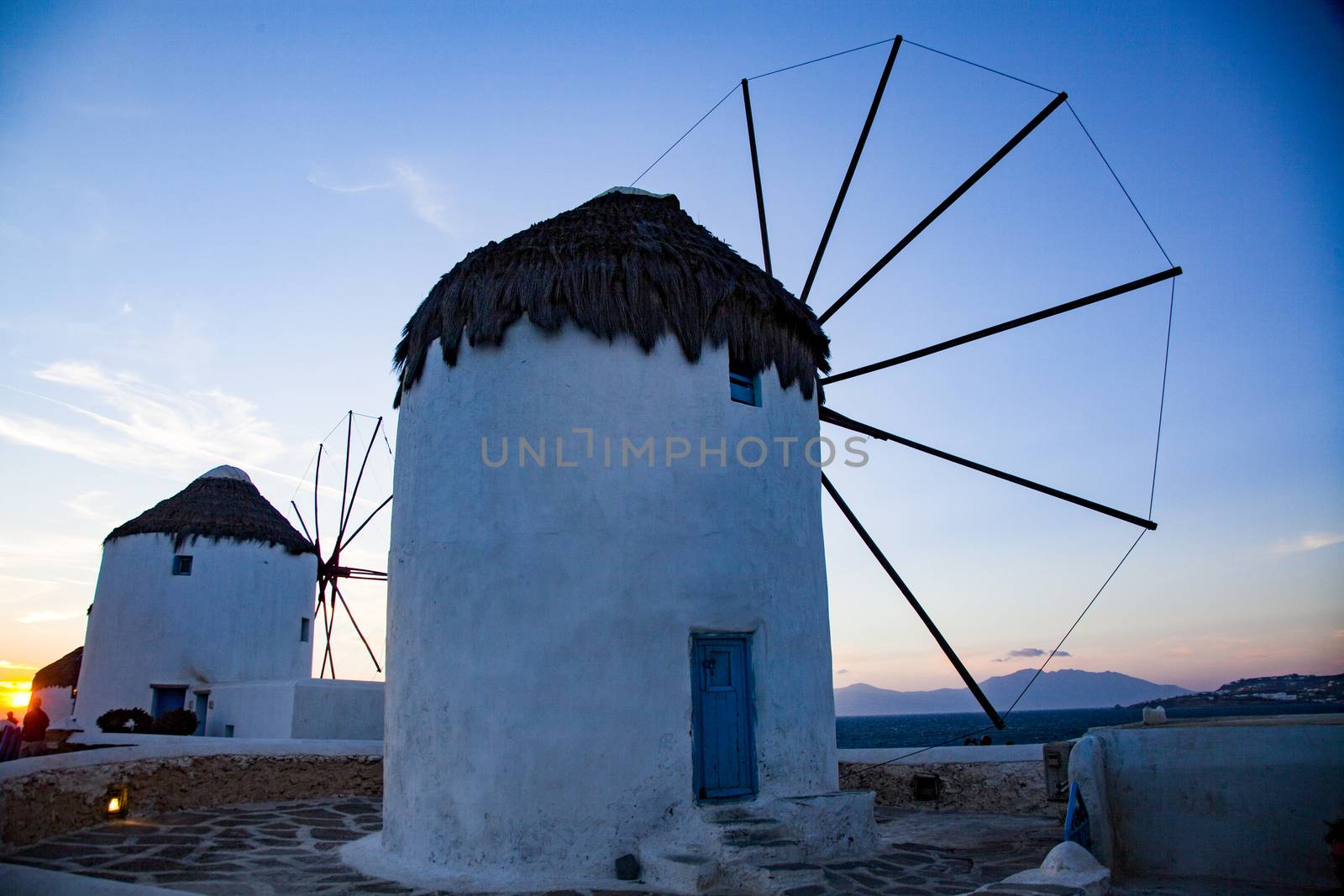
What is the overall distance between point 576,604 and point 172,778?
17.6 feet

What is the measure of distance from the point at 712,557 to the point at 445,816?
9.07 feet

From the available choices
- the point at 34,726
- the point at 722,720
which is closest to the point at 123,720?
the point at 34,726

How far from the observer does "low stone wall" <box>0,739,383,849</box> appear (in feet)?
24.4

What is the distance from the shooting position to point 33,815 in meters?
7.44

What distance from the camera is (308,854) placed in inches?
283

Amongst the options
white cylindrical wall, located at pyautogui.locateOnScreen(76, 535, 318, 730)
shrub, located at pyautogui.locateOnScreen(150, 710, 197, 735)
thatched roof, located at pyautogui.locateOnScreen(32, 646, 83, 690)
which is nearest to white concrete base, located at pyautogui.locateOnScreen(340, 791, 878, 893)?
shrub, located at pyautogui.locateOnScreen(150, 710, 197, 735)

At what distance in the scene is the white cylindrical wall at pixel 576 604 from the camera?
6566mm

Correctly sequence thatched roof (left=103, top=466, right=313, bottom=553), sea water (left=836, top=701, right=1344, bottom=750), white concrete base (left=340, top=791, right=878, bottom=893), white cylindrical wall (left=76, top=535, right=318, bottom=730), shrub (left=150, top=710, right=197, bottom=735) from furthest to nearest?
1. sea water (left=836, top=701, right=1344, bottom=750)
2. thatched roof (left=103, top=466, right=313, bottom=553)
3. white cylindrical wall (left=76, top=535, right=318, bottom=730)
4. shrub (left=150, top=710, right=197, bottom=735)
5. white concrete base (left=340, top=791, right=878, bottom=893)

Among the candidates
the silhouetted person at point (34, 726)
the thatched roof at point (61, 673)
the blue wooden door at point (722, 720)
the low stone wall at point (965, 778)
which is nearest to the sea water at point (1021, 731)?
the low stone wall at point (965, 778)

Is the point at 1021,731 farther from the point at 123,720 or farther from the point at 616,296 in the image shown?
the point at 616,296

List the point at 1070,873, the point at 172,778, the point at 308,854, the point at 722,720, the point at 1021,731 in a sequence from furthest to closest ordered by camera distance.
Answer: the point at 1021,731 < the point at 172,778 < the point at 308,854 < the point at 722,720 < the point at 1070,873

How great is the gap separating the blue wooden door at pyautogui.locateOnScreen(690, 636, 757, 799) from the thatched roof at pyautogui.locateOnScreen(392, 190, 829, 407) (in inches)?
95.8

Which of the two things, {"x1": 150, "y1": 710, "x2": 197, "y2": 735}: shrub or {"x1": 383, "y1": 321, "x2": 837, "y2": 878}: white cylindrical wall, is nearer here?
{"x1": 383, "y1": 321, "x2": 837, "y2": 878}: white cylindrical wall

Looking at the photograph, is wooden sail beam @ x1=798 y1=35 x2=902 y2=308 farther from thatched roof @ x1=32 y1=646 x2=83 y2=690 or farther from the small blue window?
thatched roof @ x1=32 y1=646 x2=83 y2=690
